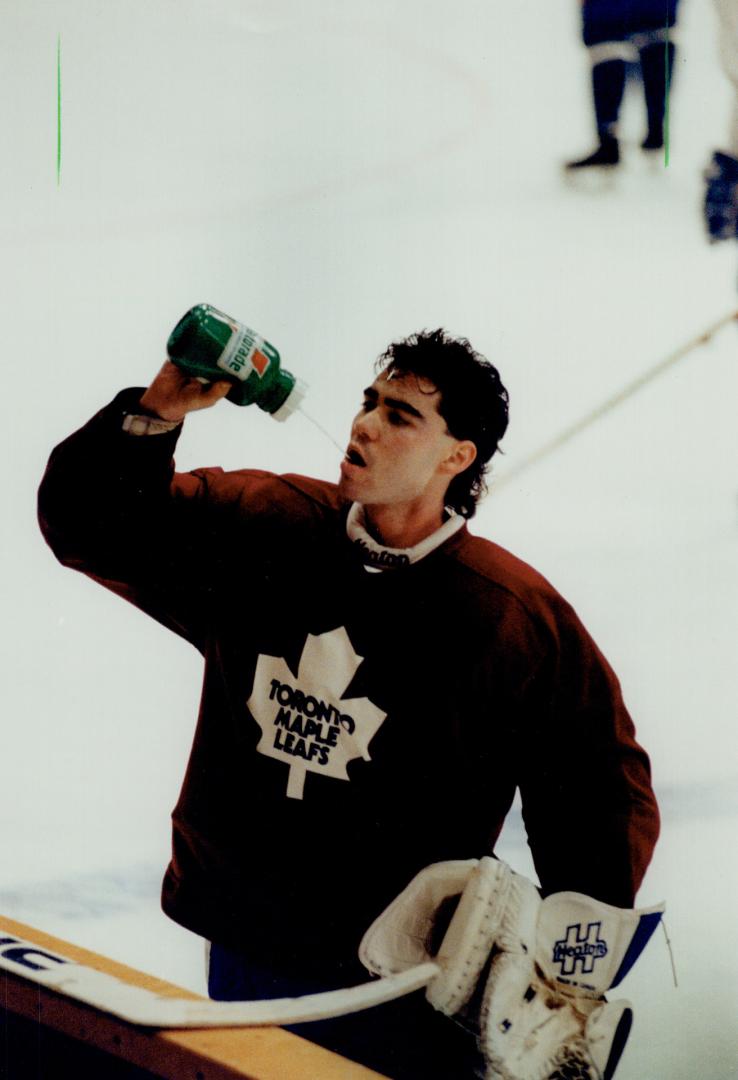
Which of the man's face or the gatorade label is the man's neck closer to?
the man's face

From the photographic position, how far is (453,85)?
1762mm

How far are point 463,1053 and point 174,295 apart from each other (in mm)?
→ 1220

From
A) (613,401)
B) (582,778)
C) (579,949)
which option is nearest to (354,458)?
(613,401)

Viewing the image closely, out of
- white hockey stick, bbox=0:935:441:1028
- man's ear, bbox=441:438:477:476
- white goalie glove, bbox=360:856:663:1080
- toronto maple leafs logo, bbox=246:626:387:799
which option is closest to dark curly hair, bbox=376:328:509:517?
man's ear, bbox=441:438:477:476

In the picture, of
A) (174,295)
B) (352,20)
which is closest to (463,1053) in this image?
(174,295)

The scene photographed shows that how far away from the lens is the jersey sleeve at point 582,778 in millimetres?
1623

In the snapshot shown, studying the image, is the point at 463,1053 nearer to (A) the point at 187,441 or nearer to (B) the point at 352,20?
(A) the point at 187,441

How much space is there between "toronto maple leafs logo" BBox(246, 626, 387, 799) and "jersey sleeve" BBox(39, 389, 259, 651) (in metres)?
0.18

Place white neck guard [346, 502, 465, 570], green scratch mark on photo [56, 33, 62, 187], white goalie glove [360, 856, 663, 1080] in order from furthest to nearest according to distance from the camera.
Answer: green scratch mark on photo [56, 33, 62, 187] → white neck guard [346, 502, 465, 570] → white goalie glove [360, 856, 663, 1080]

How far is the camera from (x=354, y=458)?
5.78 ft

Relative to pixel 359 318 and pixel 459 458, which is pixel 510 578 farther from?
pixel 359 318

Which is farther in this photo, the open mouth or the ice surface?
the open mouth

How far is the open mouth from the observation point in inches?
68.9

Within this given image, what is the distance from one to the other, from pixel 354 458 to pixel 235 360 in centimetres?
23
